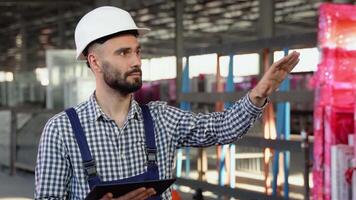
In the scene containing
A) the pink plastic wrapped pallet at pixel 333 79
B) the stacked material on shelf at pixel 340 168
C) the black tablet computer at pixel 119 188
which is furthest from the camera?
the pink plastic wrapped pallet at pixel 333 79

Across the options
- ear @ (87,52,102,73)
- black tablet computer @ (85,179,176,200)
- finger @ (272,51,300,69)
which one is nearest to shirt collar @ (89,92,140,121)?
ear @ (87,52,102,73)

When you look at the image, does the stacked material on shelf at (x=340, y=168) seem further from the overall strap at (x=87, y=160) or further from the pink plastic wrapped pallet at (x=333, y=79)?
the overall strap at (x=87, y=160)

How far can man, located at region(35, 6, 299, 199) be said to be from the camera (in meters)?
2.17

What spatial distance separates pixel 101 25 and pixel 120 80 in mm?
206

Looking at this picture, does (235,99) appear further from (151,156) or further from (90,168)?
(90,168)

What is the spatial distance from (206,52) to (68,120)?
16.8 feet

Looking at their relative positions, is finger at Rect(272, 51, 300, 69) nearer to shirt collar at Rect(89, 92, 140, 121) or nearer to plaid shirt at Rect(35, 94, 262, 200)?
plaid shirt at Rect(35, 94, 262, 200)

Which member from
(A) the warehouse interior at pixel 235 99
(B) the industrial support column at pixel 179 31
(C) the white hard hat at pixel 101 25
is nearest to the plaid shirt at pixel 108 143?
(C) the white hard hat at pixel 101 25

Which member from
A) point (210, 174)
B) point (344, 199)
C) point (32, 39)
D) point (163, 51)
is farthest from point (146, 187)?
point (163, 51)

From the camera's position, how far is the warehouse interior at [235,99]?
4.16 meters

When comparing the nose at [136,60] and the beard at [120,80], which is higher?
the nose at [136,60]

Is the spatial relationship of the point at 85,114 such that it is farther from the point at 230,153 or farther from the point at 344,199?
the point at 230,153

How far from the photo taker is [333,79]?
13.5ft

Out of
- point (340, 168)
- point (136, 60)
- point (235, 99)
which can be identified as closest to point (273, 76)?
point (136, 60)
